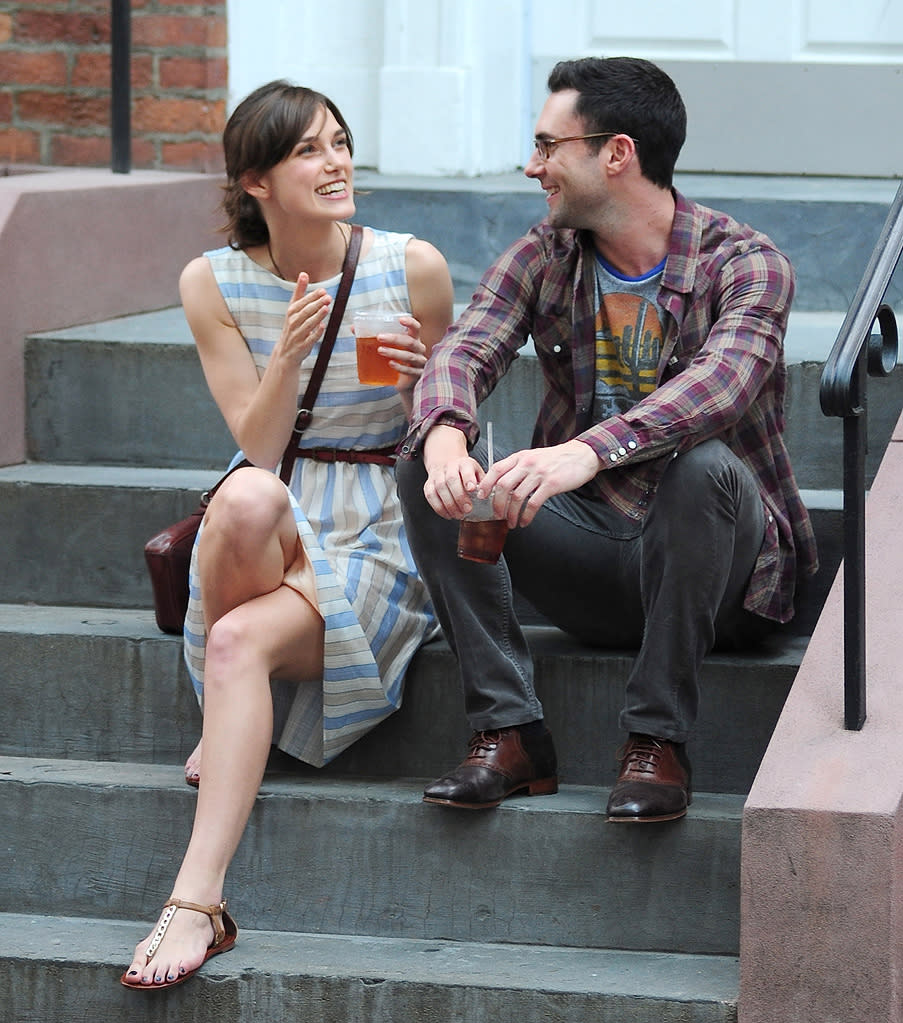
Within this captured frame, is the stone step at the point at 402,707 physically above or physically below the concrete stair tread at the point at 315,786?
above

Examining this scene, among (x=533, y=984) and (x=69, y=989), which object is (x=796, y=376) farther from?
(x=69, y=989)

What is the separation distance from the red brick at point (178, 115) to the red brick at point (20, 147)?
31 cm

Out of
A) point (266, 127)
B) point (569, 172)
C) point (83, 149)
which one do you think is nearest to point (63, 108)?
point (83, 149)

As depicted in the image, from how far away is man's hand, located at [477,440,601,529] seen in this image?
8.95ft

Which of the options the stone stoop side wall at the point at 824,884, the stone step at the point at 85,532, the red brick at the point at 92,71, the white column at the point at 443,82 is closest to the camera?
the stone stoop side wall at the point at 824,884

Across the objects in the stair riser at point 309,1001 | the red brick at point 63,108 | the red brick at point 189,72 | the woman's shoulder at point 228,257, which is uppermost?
the red brick at point 189,72

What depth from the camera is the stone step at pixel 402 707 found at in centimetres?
305

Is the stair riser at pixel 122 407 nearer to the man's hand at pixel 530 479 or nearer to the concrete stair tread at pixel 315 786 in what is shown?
the concrete stair tread at pixel 315 786

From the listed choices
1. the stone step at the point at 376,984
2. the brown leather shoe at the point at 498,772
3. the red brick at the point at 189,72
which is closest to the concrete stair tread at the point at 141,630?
the brown leather shoe at the point at 498,772

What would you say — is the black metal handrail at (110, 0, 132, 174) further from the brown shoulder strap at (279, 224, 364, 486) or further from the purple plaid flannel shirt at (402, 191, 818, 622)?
the purple plaid flannel shirt at (402, 191, 818, 622)

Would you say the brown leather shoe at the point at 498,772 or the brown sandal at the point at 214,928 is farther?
the brown leather shoe at the point at 498,772

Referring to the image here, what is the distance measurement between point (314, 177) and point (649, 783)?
1.22 metres

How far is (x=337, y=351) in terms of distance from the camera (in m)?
3.23

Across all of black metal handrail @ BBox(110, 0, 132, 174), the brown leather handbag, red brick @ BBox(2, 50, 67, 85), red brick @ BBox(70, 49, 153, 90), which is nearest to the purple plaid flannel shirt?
the brown leather handbag
